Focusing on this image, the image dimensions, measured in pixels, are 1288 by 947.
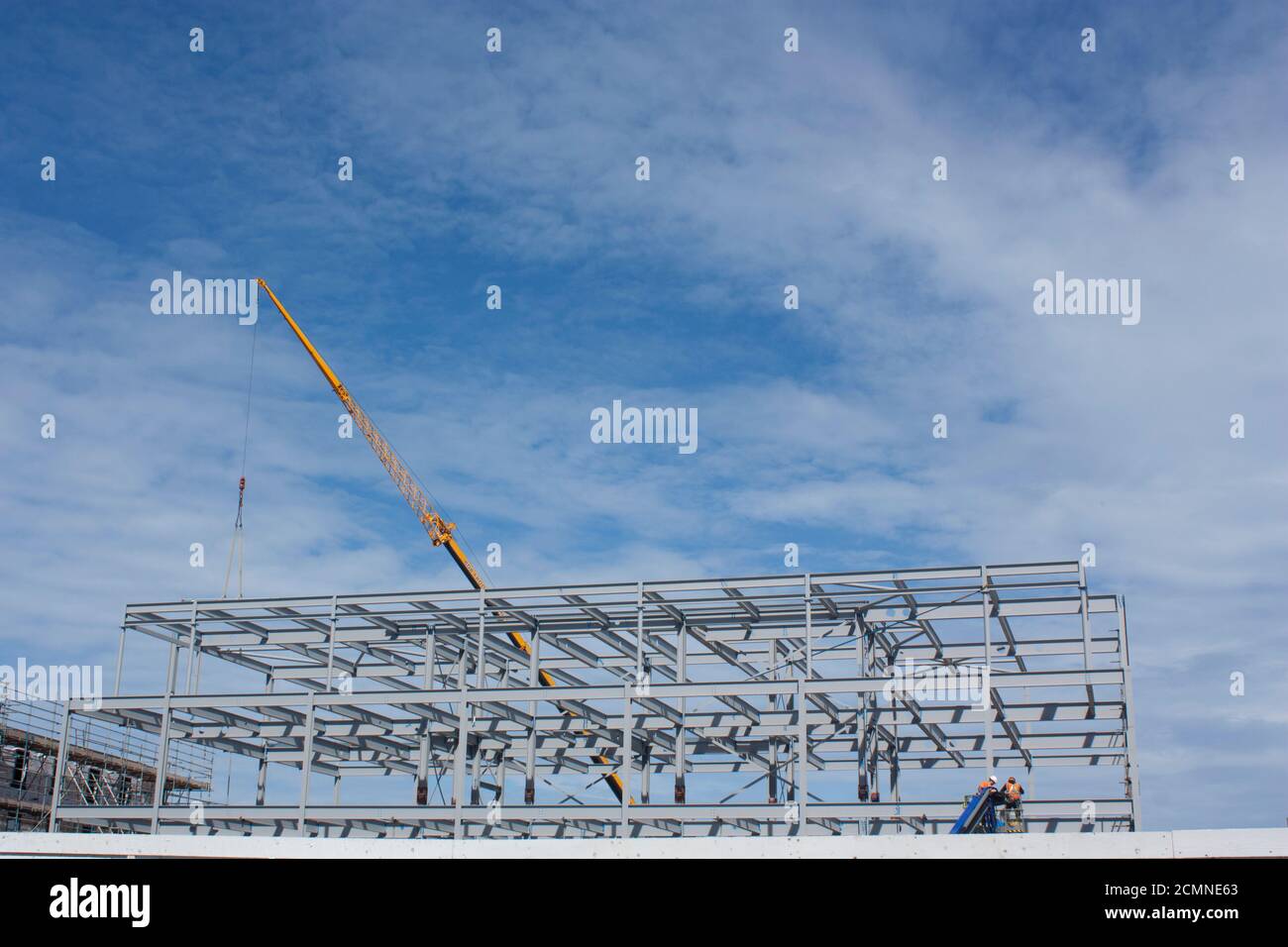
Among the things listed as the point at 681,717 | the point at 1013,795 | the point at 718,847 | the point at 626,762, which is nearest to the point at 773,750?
the point at 681,717

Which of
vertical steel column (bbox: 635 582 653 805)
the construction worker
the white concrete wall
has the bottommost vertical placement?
the white concrete wall

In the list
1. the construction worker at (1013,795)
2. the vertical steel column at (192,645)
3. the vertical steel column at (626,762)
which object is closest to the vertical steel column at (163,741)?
the vertical steel column at (192,645)

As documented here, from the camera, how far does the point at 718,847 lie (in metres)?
17.2

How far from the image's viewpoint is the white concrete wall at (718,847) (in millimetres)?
14734

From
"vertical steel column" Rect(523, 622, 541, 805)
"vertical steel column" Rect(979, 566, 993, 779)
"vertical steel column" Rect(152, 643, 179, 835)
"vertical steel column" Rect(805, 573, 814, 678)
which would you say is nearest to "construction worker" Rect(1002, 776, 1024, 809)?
"vertical steel column" Rect(979, 566, 993, 779)

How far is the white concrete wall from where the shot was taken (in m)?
14.7

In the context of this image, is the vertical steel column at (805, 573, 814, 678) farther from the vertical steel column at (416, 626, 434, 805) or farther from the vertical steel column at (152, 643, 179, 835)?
the vertical steel column at (152, 643, 179, 835)

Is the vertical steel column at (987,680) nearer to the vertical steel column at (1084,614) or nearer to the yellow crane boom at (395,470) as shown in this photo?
the vertical steel column at (1084,614)

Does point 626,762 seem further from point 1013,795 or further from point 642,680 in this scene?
point 1013,795

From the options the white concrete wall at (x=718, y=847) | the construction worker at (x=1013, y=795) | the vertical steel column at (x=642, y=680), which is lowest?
the white concrete wall at (x=718, y=847)

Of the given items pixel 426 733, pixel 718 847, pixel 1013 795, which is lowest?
pixel 718 847
